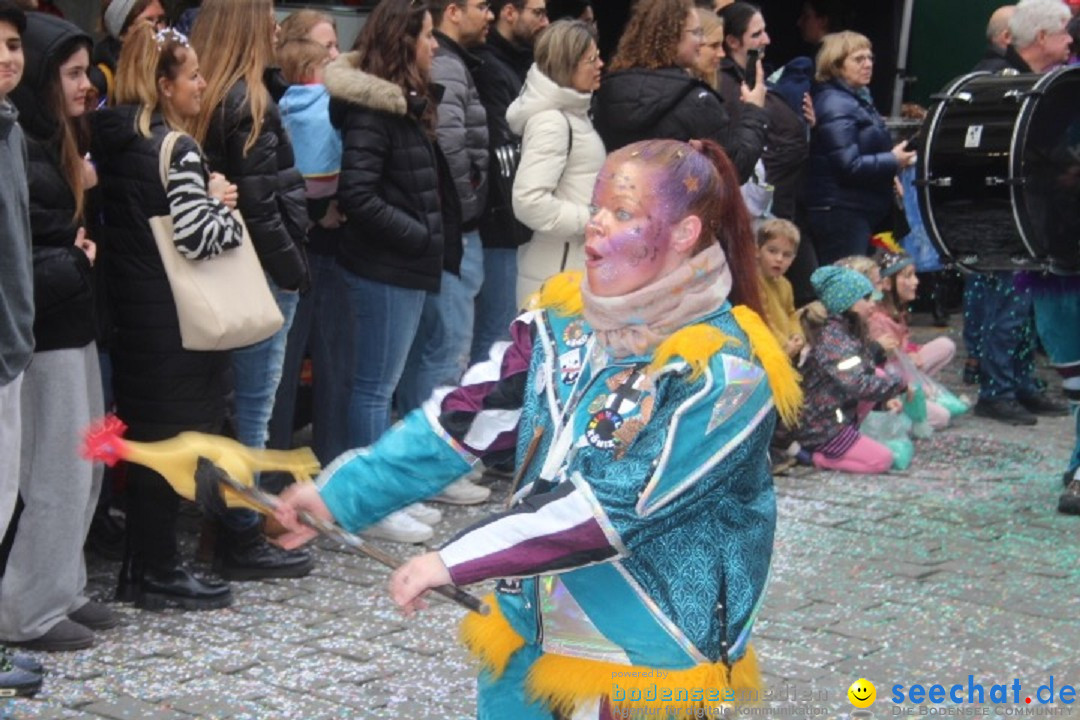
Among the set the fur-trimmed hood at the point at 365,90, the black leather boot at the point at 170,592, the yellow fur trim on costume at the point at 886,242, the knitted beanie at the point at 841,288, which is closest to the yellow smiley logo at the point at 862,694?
the black leather boot at the point at 170,592

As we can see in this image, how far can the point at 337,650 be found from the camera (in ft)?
17.5

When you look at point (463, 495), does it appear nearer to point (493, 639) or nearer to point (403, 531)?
point (403, 531)

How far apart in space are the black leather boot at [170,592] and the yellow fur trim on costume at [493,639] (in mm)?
2423

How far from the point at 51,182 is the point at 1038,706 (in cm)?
322

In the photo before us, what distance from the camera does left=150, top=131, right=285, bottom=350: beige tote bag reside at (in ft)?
17.8

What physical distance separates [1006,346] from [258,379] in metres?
4.70

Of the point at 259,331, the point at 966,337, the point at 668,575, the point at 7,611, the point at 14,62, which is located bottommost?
the point at 966,337

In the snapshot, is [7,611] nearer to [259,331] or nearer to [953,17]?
[259,331]

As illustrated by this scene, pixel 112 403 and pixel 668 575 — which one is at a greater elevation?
pixel 668 575

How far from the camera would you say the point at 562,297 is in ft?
11.2

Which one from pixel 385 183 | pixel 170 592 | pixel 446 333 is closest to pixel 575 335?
pixel 170 592

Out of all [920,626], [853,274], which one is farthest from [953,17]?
[920,626]

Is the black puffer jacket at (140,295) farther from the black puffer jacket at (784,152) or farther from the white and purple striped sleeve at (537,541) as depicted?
the black puffer jacket at (784,152)

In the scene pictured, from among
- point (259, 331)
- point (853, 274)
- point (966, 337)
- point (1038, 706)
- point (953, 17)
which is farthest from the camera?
point (953, 17)
